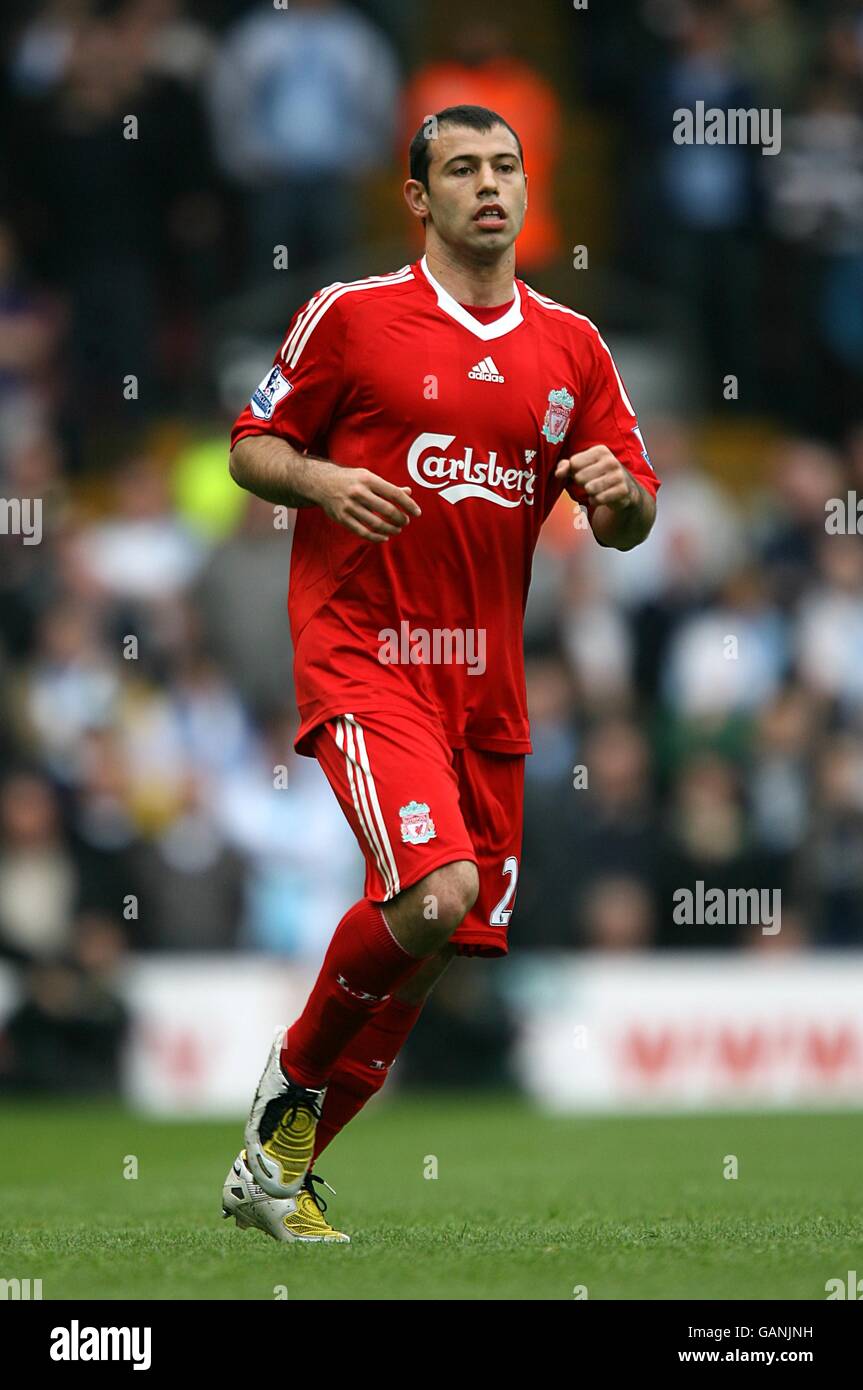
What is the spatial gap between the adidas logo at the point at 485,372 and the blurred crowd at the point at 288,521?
776 centimetres

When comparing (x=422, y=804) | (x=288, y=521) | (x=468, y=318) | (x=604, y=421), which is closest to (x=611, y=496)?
(x=604, y=421)

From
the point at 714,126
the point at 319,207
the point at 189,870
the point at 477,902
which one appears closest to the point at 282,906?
the point at 189,870

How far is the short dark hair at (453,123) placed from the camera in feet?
23.6

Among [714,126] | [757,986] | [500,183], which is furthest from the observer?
[714,126]

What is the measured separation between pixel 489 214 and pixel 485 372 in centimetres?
44

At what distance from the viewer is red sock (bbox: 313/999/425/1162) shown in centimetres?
738

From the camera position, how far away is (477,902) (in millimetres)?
7238

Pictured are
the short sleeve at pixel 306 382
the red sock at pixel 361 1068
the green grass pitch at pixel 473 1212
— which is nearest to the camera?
the green grass pitch at pixel 473 1212

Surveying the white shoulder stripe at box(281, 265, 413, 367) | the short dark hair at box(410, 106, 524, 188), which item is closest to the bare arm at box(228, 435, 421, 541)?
the white shoulder stripe at box(281, 265, 413, 367)

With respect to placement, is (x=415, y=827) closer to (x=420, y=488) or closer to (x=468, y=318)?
(x=420, y=488)

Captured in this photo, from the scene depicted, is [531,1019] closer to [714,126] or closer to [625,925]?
[625,925]

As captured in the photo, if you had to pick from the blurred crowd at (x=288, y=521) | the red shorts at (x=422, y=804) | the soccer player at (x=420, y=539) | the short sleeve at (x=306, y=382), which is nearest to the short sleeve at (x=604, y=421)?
the soccer player at (x=420, y=539)

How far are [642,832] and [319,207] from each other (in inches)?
209

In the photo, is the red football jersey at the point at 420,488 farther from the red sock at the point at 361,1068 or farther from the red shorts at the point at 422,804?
the red sock at the point at 361,1068
